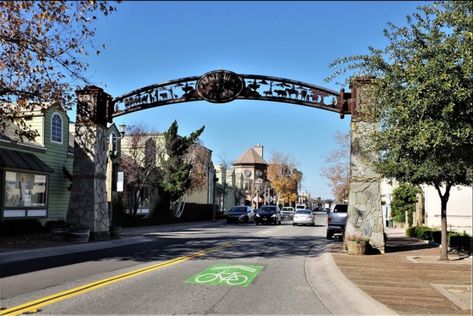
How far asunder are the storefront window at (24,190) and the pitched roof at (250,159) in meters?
80.3

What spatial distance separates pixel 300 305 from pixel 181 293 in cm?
223

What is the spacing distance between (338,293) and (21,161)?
18540mm

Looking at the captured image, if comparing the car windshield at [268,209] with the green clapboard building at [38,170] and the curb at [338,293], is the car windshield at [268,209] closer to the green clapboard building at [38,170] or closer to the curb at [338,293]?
the green clapboard building at [38,170]

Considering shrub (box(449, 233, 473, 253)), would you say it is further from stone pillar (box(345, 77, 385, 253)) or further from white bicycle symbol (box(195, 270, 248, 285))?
white bicycle symbol (box(195, 270, 248, 285))

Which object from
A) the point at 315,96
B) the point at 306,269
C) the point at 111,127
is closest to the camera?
the point at 306,269

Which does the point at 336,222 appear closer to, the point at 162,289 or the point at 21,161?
the point at 21,161

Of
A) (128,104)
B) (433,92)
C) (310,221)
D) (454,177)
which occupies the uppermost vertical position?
(128,104)

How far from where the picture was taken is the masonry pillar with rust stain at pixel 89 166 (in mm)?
19719

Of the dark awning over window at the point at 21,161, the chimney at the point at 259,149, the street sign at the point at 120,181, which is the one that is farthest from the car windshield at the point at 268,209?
the chimney at the point at 259,149

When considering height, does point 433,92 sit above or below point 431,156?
above

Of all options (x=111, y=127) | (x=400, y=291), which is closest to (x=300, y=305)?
(x=400, y=291)

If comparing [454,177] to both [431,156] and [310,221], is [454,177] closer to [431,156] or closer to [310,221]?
[431,156]

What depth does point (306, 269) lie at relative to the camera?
12.9 metres

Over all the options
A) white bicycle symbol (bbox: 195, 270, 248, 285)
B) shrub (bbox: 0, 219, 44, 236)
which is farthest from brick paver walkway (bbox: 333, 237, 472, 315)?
shrub (bbox: 0, 219, 44, 236)
